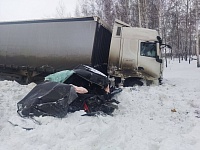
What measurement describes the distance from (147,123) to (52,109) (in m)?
1.87

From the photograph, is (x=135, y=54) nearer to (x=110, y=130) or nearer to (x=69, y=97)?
(x=69, y=97)

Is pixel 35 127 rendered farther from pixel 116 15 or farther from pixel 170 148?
pixel 116 15

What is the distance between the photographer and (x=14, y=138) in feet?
11.6

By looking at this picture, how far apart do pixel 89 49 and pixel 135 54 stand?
1798 mm

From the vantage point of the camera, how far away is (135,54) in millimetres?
9172

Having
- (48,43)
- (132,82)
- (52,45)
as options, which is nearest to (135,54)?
(132,82)

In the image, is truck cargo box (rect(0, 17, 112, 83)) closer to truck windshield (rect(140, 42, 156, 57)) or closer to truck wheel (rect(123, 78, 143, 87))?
truck wheel (rect(123, 78, 143, 87))

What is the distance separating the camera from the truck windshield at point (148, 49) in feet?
30.2

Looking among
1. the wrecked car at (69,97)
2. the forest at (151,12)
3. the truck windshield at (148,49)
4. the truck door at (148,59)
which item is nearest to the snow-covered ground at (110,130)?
the wrecked car at (69,97)

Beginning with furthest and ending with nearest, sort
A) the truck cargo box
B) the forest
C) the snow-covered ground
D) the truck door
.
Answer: the forest, the truck door, the truck cargo box, the snow-covered ground

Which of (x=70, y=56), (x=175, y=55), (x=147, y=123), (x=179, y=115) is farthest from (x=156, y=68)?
(x=175, y=55)

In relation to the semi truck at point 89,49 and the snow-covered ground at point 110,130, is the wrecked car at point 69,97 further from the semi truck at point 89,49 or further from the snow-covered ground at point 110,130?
the semi truck at point 89,49

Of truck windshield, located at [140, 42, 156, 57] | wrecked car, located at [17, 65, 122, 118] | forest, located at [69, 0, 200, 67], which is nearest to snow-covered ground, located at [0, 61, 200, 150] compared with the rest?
wrecked car, located at [17, 65, 122, 118]

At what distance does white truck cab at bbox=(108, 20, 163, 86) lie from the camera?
9.17m
